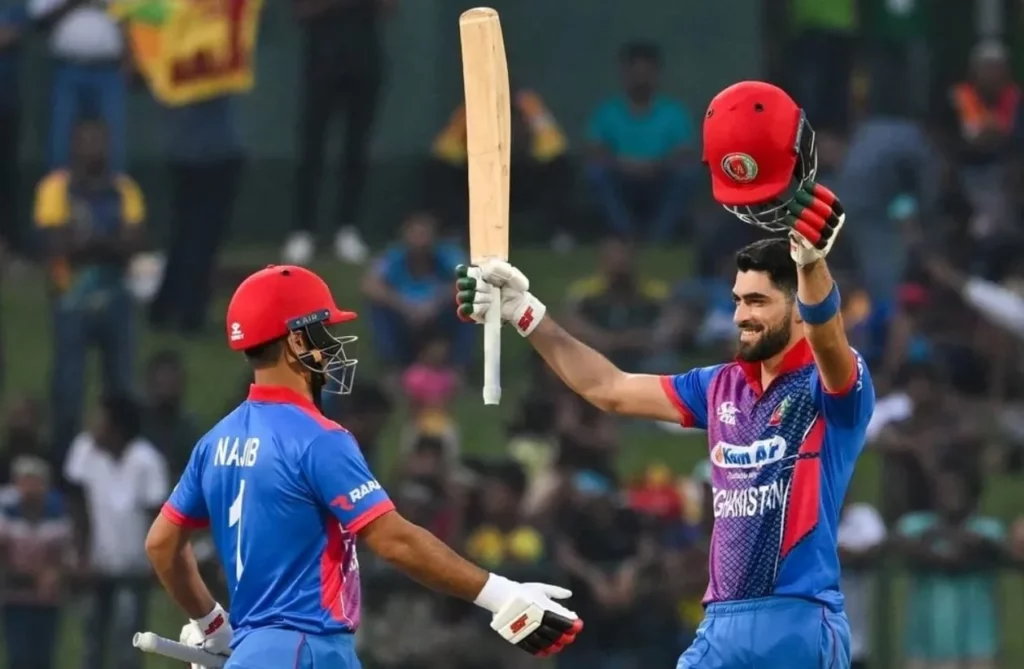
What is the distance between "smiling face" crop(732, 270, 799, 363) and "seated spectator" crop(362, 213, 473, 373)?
6343 millimetres

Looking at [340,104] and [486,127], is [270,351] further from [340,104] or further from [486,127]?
[340,104]

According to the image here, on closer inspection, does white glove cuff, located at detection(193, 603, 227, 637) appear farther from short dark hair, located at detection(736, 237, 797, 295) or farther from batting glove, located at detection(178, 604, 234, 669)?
short dark hair, located at detection(736, 237, 797, 295)

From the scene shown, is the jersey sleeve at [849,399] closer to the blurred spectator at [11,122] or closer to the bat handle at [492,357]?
the bat handle at [492,357]

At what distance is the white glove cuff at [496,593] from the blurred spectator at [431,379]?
628 centimetres

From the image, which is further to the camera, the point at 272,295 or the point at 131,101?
the point at 131,101

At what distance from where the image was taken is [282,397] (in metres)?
5.79

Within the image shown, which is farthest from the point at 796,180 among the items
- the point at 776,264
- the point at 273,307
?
the point at 273,307

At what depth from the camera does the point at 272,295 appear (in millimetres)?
5828

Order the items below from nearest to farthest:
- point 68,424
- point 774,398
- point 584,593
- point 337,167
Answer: point 774,398 < point 584,593 < point 68,424 < point 337,167

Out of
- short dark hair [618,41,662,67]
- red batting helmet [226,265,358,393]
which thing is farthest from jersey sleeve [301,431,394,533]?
short dark hair [618,41,662,67]

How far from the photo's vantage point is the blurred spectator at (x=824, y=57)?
41.4 feet

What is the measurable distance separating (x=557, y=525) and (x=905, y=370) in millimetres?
2241

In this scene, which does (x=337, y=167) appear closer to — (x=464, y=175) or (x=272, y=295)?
(x=464, y=175)

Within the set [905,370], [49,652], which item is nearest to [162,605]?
[49,652]
